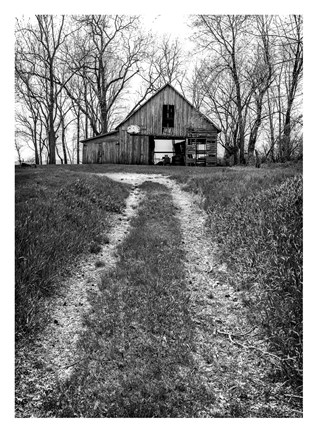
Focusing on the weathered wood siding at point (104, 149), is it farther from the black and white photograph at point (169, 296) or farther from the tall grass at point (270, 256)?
the tall grass at point (270, 256)

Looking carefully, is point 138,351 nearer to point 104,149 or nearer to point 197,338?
point 197,338

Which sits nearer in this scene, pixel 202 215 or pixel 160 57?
pixel 202 215

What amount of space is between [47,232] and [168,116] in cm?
2661

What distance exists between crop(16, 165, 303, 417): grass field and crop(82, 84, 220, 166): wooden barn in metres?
22.2

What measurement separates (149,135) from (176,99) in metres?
4.50

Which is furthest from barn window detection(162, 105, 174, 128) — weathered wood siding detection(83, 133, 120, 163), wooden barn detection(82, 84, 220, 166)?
weathered wood siding detection(83, 133, 120, 163)

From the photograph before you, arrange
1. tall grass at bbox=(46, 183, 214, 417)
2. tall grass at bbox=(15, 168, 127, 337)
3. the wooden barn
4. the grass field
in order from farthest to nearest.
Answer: the wooden barn → tall grass at bbox=(15, 168, 127, 337) → the grass field → tall grass at bbox=(46, 183, 214, 417)

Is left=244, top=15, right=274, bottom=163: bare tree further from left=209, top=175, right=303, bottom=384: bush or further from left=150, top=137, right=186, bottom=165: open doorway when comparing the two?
left=150, top=137, right=186, bottom=165: open doorway

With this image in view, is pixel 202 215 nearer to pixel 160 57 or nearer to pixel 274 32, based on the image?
pixel 274 32

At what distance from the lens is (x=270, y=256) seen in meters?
5.53

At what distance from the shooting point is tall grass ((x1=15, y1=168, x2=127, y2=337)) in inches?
186

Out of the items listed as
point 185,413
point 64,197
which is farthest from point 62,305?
point 64,197

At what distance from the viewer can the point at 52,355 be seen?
3922 mm

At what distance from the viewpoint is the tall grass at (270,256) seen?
3.88 metres
